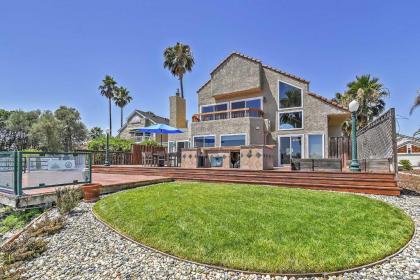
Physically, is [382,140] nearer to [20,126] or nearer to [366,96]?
[366,96]

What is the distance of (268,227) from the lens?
485 cm

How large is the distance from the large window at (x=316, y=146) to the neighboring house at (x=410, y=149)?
85.9 feet

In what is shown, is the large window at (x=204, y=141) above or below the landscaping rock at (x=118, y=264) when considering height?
above

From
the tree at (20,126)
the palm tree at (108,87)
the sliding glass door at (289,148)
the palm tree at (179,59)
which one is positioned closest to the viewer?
the sliding glass door at (289,148)

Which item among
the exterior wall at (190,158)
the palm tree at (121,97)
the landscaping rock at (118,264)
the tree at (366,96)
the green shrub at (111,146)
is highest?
the palm tree at (121,97)

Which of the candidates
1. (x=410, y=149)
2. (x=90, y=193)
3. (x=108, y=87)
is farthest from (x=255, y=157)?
(x=108, y=87)

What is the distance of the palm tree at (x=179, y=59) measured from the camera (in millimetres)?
29469

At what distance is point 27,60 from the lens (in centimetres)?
2034

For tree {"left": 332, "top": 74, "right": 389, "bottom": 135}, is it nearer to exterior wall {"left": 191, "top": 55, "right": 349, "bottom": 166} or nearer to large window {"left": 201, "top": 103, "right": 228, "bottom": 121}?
exterior wall {"left": 191, "top": 55, "right": 349, "bottom": 166}

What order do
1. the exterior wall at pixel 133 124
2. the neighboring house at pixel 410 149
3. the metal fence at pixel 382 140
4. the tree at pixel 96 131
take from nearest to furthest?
the metal fence at pixel 382 140
the neighboring house at pixel 410 149
the exterior wall at pixel 133 124
the tree at pixel 96 131

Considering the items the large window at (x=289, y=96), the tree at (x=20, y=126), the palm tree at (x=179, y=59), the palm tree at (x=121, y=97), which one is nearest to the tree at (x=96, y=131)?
the palm tree at (x=121, y=97)

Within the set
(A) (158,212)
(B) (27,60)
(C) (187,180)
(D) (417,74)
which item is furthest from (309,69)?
(B) (27,60)

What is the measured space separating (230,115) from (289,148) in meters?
5.00

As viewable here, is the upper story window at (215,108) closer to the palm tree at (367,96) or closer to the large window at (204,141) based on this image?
the large window at (204,141)
